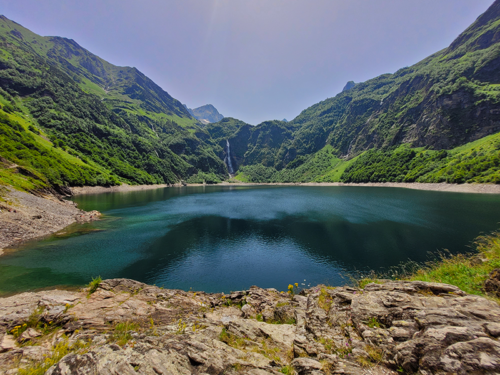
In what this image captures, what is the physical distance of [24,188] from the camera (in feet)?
134

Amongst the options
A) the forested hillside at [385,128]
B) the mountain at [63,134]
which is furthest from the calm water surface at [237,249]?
the forested hillside at [385,128]

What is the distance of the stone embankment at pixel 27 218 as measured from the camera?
91.1 feet

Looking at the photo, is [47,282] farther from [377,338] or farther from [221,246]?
[377,338]

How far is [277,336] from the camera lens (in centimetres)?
884

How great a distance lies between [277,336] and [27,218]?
1674 inches

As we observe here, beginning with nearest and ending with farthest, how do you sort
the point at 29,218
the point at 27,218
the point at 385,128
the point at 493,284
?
the point at 493,284 → the point at 27,218 → the point at 29,218 → the point at 385,128

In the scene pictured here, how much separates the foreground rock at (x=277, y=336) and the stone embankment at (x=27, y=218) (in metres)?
25.7

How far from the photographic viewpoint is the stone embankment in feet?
91.1

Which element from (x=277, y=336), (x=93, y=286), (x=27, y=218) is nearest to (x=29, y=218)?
(x=27, y=218)

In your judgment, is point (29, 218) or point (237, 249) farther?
point (29, 218)

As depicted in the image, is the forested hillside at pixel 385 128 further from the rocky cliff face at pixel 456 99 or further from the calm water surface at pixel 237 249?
the calm water surface at pixel 237 249

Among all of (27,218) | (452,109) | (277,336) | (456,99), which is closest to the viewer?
(277,336)

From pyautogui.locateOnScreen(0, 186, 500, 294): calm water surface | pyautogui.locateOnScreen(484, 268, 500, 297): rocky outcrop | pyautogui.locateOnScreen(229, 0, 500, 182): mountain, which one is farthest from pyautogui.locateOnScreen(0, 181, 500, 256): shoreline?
pyautogui.locateOnScreen(229, 0, 500, 182): mountain

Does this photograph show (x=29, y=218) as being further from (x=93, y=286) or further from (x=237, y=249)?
(x=237, y=249)
